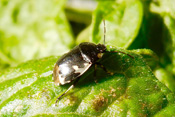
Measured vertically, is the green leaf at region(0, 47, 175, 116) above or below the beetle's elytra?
below

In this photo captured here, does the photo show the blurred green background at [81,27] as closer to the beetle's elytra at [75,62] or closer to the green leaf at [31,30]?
the green leaf at [31,30]

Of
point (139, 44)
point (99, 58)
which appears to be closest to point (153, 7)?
point (139, 44)

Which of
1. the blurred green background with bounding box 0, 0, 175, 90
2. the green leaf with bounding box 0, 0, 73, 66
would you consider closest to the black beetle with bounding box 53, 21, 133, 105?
the blurred green background with bounding box 0, 0, 175, 90

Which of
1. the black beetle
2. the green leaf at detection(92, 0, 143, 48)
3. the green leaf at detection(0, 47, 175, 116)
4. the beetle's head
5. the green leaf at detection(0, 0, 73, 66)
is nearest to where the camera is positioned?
the green leaf at detection(0, 47, 175, 116)

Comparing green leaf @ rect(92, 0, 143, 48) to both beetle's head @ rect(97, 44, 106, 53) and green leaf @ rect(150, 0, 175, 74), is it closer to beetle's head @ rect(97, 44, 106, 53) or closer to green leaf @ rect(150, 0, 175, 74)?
beetle's head @ rect(97, 44, 106, 53)

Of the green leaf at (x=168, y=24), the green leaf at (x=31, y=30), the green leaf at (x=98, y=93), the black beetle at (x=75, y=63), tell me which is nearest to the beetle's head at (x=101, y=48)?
the black beetle at (x=75, y=63)

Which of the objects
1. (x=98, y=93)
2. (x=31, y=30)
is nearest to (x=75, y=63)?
(x=98, y=93)
